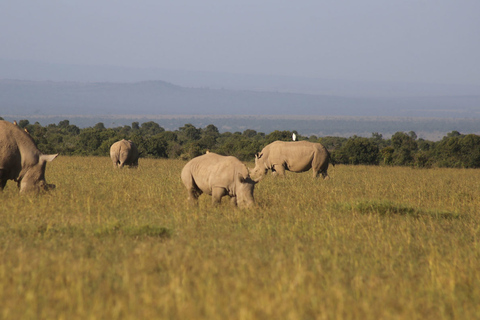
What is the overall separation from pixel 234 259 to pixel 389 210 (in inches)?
194

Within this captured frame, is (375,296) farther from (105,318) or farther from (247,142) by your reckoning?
(247,142)

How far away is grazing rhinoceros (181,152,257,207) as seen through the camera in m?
9.30

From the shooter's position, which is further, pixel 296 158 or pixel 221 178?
pixel 296 158

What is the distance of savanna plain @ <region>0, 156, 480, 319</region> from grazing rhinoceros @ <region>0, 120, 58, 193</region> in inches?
13.0

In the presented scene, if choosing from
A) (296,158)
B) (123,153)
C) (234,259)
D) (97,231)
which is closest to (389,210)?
(234,259)

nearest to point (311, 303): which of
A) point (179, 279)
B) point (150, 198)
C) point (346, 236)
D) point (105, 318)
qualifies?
point (179, 279)

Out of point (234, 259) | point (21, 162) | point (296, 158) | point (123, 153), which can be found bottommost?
point (123, 153)

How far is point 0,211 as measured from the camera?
8.60m

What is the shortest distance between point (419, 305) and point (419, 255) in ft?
6.61

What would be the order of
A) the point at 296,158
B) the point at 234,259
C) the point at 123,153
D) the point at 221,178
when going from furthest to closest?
the point at 123,153 → the point at 296,158 → the point at 221,178 → the point at 234,259

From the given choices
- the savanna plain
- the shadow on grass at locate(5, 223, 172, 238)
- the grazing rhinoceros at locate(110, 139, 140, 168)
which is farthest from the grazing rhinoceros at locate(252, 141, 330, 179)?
the shadow on grass at locate(5, 223, 172, 238)

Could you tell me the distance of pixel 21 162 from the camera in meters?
10.1

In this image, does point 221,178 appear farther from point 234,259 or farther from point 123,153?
point 123,153

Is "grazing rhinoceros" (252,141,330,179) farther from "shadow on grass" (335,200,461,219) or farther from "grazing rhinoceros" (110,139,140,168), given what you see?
"shadow on grass" (335,200,461,219)
